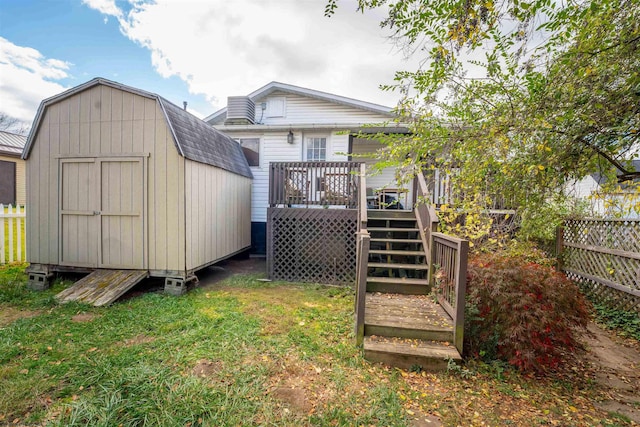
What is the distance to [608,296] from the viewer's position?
4434 mm

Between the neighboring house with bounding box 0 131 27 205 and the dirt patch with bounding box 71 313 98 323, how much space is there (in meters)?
12.2

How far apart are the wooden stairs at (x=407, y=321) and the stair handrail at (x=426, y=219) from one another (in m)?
0.13

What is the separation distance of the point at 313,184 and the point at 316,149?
246 centimetres

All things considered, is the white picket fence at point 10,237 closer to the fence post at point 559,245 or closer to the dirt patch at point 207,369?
Result: the dirt patch at point 207,369

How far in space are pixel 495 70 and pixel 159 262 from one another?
5.64 m

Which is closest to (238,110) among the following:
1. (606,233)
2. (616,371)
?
(606,233)

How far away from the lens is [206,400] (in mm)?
2199

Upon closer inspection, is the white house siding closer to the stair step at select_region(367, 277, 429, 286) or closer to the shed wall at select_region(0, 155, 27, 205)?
the stair step at select_region(367, 277, 429, 286)

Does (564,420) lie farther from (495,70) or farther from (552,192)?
(495,70)

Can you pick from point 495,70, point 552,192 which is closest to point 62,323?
point 495,70

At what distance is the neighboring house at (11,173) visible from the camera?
37.3 ft

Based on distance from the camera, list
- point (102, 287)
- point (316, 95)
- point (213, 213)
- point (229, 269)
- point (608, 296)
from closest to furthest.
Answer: point (608, 296) < point (102, 287) < point (213, 213) < point (229, 269) < point (316, 95)

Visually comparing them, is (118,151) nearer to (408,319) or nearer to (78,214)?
(78,214)

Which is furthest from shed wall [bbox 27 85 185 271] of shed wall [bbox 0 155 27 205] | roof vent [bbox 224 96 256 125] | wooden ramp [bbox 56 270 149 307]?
shed wall [bbox 0 155 27 205]
